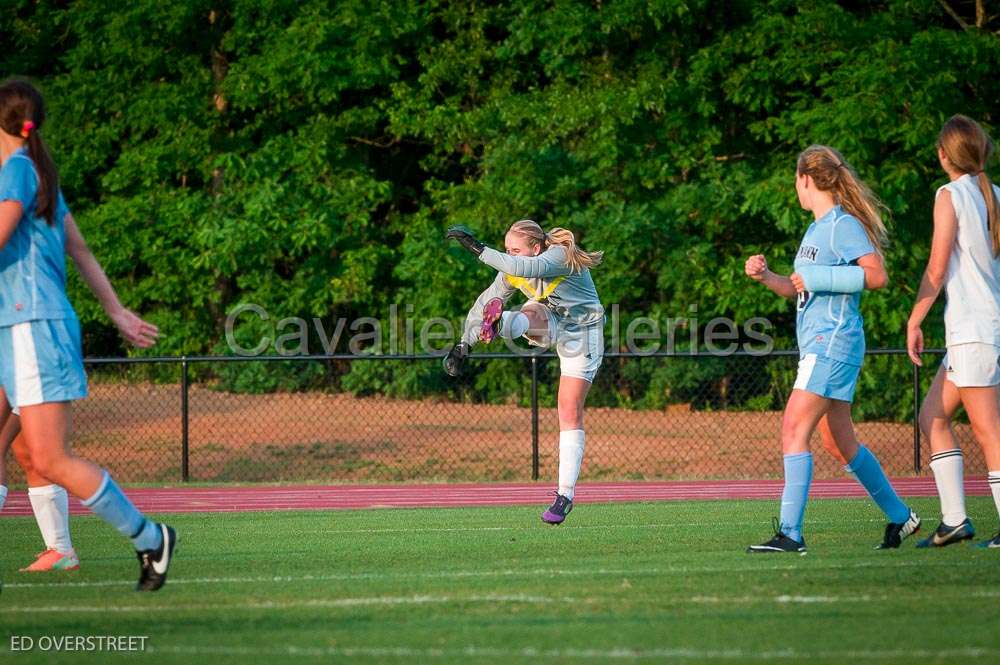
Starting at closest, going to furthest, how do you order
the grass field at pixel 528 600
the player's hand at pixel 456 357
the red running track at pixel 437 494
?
the grass field at pixel 528 600, the player's hand at pixel 456 357, the red running track at pixel 437 494

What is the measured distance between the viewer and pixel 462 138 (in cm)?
2442

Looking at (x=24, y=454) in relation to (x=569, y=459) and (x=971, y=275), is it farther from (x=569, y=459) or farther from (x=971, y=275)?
(x=971, y=275)

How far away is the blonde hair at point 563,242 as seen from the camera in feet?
29.8

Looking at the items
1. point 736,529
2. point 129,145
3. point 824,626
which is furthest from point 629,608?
point 129,145

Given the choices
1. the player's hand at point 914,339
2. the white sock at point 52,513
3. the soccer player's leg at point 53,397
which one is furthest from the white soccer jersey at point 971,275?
the white sock at point 52,513

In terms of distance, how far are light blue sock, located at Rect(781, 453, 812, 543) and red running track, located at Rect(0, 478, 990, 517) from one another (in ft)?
18.3

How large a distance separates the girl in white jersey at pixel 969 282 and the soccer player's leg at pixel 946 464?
0.10ft

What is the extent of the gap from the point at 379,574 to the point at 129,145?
20.3 m

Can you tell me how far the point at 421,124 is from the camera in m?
24.4

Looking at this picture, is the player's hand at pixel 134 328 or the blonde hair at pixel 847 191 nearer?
the player's hand at pixel 134 328

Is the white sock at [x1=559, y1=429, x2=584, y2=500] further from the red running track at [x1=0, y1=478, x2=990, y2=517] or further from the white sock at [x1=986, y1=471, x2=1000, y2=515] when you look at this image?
the red running track at [x1=0, y1=478, x2=990, y2=517]

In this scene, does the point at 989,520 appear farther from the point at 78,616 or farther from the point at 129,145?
the point at 129,145

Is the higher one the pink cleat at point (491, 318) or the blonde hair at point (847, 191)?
the blonde hair at point (847, 191)

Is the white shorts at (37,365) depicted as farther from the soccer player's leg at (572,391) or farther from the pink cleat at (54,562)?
the soccer player's leg at (572,391)
